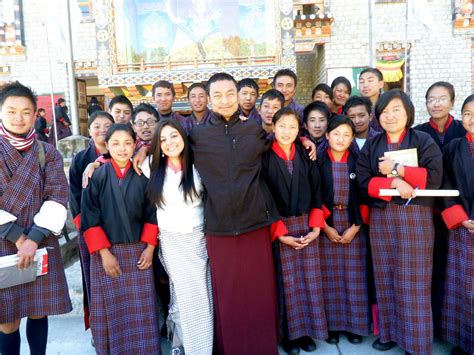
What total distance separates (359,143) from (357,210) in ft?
2.22

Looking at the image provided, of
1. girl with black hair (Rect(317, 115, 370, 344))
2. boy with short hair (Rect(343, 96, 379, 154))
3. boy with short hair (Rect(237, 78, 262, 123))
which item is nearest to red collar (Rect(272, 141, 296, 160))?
girl with black hair (Rect(317, 115, 370, 344))

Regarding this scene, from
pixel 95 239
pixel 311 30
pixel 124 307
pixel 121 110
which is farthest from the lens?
pixel 311 30

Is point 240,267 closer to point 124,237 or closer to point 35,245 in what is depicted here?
point 124,237

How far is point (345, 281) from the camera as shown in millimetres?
2666

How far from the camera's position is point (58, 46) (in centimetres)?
649

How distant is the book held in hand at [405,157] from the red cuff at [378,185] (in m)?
0.05

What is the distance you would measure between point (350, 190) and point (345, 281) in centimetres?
66

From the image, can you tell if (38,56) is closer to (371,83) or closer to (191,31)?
(191,31)

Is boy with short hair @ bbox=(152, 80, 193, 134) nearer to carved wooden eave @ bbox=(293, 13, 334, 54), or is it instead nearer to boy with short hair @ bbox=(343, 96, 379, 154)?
boy with short hair @ bbox=(343, 96, 379, 154)

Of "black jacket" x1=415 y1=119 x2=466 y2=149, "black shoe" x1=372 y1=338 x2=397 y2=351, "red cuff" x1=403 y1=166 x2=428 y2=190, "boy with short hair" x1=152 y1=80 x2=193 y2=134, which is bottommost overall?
A: "black shoe" x1=372 y1=338 x2=397 y2=351

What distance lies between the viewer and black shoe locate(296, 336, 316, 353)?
8.39 feet

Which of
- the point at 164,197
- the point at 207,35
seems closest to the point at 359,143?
the point at 164,197

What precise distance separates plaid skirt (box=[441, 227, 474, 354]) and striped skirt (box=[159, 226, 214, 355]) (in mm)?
1589

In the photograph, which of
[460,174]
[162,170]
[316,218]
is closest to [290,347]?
[316,218]
